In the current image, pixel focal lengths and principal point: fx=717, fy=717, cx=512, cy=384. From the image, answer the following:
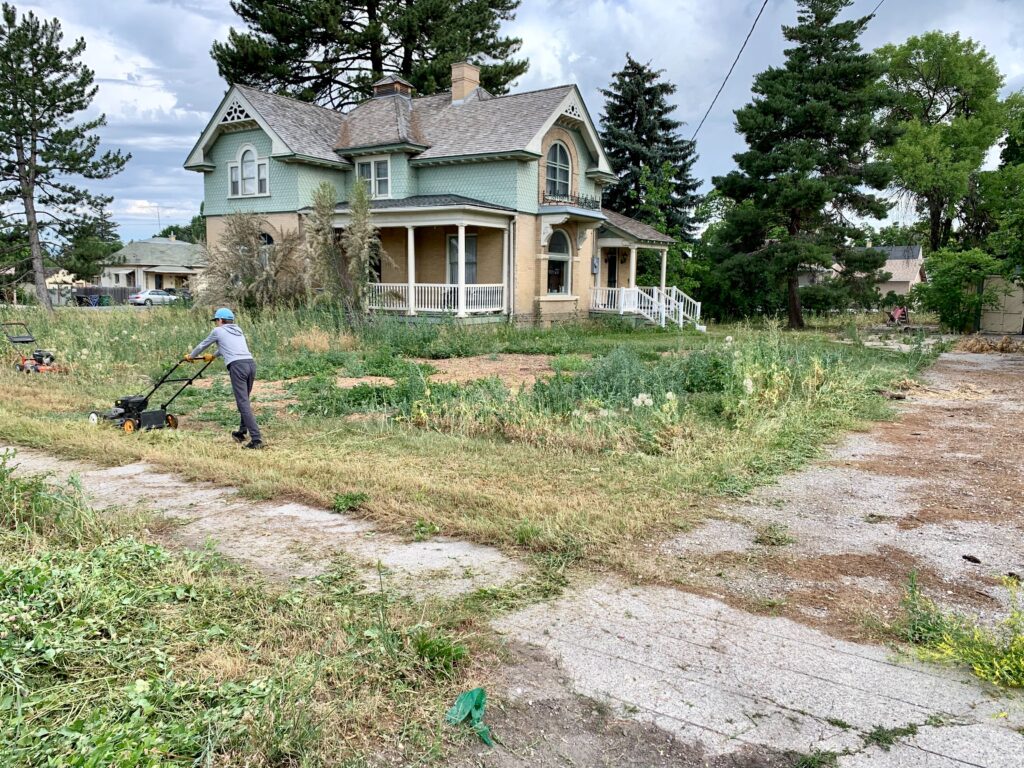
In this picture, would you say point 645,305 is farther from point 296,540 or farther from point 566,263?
point 296,540

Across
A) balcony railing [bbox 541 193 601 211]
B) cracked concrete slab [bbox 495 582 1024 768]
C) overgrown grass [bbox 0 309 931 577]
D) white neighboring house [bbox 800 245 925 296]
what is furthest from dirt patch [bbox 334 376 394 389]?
white neighboring house [bbox 800 245 925 296]

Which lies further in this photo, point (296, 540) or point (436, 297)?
point (436, 297)

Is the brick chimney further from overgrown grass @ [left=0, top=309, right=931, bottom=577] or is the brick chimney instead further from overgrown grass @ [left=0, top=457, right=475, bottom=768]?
overgrown grass @ [left=0, top=457, right=475, bottom=768]

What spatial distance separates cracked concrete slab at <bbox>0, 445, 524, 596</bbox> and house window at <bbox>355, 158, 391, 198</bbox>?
21088 millimetres

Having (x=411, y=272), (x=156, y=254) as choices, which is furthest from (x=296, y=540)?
(x=156, y=254)

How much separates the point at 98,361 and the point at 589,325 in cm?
1754

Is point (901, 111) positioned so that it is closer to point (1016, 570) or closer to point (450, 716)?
point (1016, 570)

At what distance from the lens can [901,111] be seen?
159ft

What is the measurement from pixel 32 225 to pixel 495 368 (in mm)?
25677

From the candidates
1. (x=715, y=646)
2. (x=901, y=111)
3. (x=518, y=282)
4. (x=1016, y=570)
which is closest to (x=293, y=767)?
(x=715, y=646)

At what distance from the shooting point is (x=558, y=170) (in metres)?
27.0

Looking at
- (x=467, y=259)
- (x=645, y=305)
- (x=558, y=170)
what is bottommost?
(x=645, y=305)

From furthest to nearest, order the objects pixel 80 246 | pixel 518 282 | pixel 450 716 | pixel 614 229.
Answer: pixel 80 246, pixel 614 229, pixel 518 282, pixel 450 716

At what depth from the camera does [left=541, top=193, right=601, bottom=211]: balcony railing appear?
26.1 m
